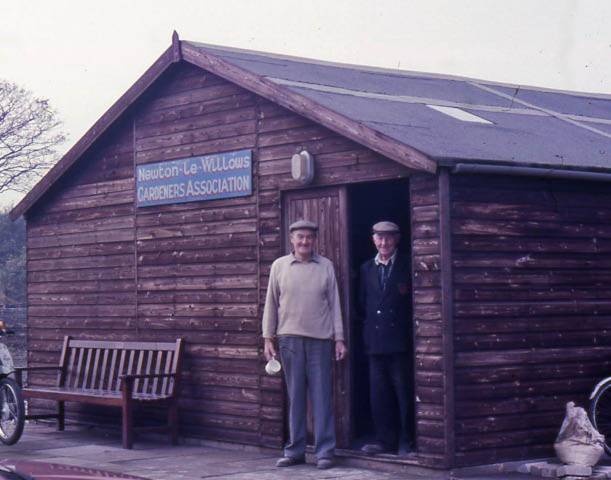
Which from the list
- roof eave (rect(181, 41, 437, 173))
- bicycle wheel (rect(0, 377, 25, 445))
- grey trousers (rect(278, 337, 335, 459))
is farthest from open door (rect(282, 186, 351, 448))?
bicycle wheel (rect(0, 377, 25, 445))

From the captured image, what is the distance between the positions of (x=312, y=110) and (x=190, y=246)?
98.8 inches

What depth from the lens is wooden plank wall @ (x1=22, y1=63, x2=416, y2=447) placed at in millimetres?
11453

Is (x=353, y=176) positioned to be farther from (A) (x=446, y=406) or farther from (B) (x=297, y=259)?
(A) (x=446, y=406)

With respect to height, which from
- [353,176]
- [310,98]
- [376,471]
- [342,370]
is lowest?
[376,471]

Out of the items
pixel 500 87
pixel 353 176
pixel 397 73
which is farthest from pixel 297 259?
pixel 500 87

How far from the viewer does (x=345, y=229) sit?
Result: 10648mm

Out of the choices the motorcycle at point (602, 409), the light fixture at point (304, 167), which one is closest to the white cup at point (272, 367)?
the light fixture at point (304, 167)

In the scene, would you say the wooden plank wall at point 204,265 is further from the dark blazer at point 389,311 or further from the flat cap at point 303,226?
the dark blazer at point 389,311

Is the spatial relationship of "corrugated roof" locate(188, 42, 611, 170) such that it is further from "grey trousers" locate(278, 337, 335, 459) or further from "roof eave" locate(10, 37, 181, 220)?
"grey trousers" locate(278, 337, 335, 459)

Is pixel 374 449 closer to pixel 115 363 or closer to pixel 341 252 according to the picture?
pixel 341 252

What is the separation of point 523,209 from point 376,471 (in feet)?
8.48

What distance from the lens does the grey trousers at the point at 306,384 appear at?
34.2 ft

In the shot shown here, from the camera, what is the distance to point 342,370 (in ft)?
35.0

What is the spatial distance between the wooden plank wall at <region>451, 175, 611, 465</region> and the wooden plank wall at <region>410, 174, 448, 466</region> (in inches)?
6.0
